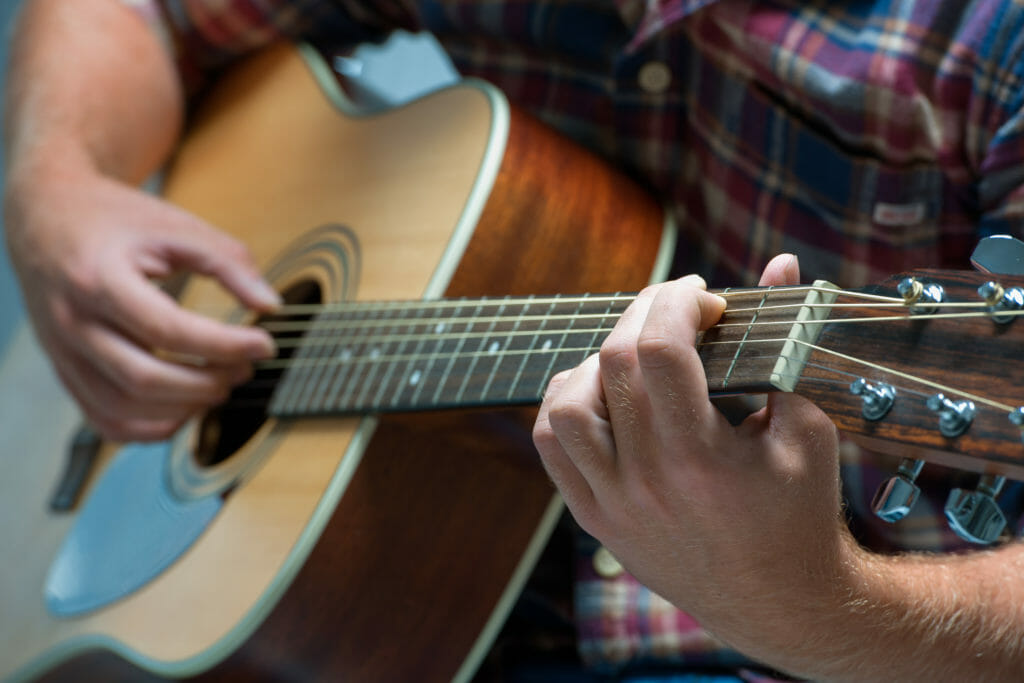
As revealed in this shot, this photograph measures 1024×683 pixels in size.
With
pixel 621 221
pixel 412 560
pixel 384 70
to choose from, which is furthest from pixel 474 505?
pixel 384 70

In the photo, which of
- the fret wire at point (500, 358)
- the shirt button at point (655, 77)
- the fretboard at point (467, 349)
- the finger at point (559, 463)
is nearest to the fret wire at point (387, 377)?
the fretboard at point (467, 349)

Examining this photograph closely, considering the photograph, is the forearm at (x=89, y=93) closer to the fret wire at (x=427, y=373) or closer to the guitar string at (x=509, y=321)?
the guitar string at (x=509, y=321)

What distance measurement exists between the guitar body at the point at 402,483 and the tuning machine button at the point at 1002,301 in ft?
1.05

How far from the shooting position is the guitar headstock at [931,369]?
399mm

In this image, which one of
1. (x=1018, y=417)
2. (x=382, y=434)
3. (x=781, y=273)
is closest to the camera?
(x=1018, y=417)

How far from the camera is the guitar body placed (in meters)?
0.71

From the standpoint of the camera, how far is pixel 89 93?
1.04 m

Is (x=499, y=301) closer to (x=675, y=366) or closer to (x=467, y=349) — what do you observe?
(x=467, y=349)

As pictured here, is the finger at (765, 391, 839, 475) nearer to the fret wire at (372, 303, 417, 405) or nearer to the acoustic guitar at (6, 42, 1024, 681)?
the acoustic guitar at (6, 42, 1024, 681)

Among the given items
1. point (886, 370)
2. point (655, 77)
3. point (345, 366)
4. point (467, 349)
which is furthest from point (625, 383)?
point (655, 77)

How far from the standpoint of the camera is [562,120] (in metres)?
0.94

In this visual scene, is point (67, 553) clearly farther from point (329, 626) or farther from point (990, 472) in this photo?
point (990, 472)

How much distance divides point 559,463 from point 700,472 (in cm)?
9

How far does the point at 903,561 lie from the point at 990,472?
0.15 metres
